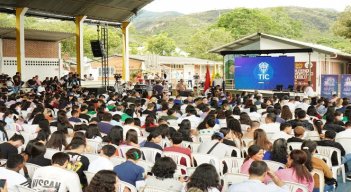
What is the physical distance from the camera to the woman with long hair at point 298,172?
17.5ft

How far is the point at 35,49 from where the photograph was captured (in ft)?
100

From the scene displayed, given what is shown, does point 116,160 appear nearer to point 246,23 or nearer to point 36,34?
point 36,34

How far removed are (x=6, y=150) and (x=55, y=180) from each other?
2027mm

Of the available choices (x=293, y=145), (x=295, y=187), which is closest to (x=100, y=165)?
(x=295, y=187)

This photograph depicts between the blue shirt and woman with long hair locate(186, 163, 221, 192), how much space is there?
1.11 meters

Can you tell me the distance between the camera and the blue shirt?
5.48m

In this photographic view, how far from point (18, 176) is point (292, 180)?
3033 mm

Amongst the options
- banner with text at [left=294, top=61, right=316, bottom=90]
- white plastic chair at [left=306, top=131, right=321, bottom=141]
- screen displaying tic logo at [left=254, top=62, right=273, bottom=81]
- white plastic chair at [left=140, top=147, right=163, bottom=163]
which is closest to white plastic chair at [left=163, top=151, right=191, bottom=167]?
white plastic chair at [left=140, top=147, right=163, bottom=163]

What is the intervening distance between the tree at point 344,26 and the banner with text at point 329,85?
19075mm

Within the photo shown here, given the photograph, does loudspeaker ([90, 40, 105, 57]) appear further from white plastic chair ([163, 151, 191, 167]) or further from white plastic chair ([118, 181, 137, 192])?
white plastic chair ([118, 181, 137, 192])

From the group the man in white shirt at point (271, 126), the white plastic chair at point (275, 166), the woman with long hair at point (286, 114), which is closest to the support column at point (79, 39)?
the woman with long hair at point (286, 114)

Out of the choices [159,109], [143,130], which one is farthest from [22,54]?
[143,130]

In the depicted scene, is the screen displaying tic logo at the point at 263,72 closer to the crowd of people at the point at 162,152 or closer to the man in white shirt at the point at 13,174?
the crowd of people at the point at 162,152

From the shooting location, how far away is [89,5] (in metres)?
27.7
